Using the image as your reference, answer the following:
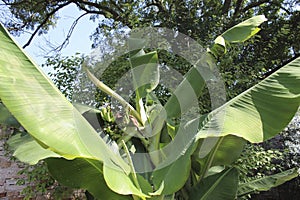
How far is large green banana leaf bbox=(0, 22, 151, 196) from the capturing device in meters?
1.20

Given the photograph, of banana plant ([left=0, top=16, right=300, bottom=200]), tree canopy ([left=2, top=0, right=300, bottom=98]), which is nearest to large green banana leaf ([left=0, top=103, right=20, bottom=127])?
banana plant ([left=0, top=16, right=300, bottom=200])

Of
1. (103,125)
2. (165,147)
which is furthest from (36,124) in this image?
(103,125)

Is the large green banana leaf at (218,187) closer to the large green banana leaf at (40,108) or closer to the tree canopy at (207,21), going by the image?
the large green banana leaf at (40,108)

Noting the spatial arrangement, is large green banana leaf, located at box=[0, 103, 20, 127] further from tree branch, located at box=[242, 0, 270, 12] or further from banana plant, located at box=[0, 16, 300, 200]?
tree branch, located at box=[242, 0, 270, 12]

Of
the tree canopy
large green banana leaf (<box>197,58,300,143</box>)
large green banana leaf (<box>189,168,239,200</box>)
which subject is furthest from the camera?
the tree canopy

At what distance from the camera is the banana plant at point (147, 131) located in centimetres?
128

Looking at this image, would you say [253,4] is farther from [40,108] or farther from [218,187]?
[40,108]

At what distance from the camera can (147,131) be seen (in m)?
2.53

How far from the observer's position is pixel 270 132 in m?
1.75

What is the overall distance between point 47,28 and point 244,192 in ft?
17.9

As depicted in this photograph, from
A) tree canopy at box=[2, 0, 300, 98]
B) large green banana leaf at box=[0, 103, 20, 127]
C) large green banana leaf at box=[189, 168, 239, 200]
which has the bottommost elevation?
large green banana leaf at box=[189, 168, 239, 200]

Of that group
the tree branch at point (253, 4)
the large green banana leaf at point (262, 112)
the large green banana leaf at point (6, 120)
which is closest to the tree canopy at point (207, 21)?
the tree branch at point (253, 4)

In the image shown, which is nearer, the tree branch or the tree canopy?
the tree canopy

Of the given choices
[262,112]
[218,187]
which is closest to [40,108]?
[262,112]
